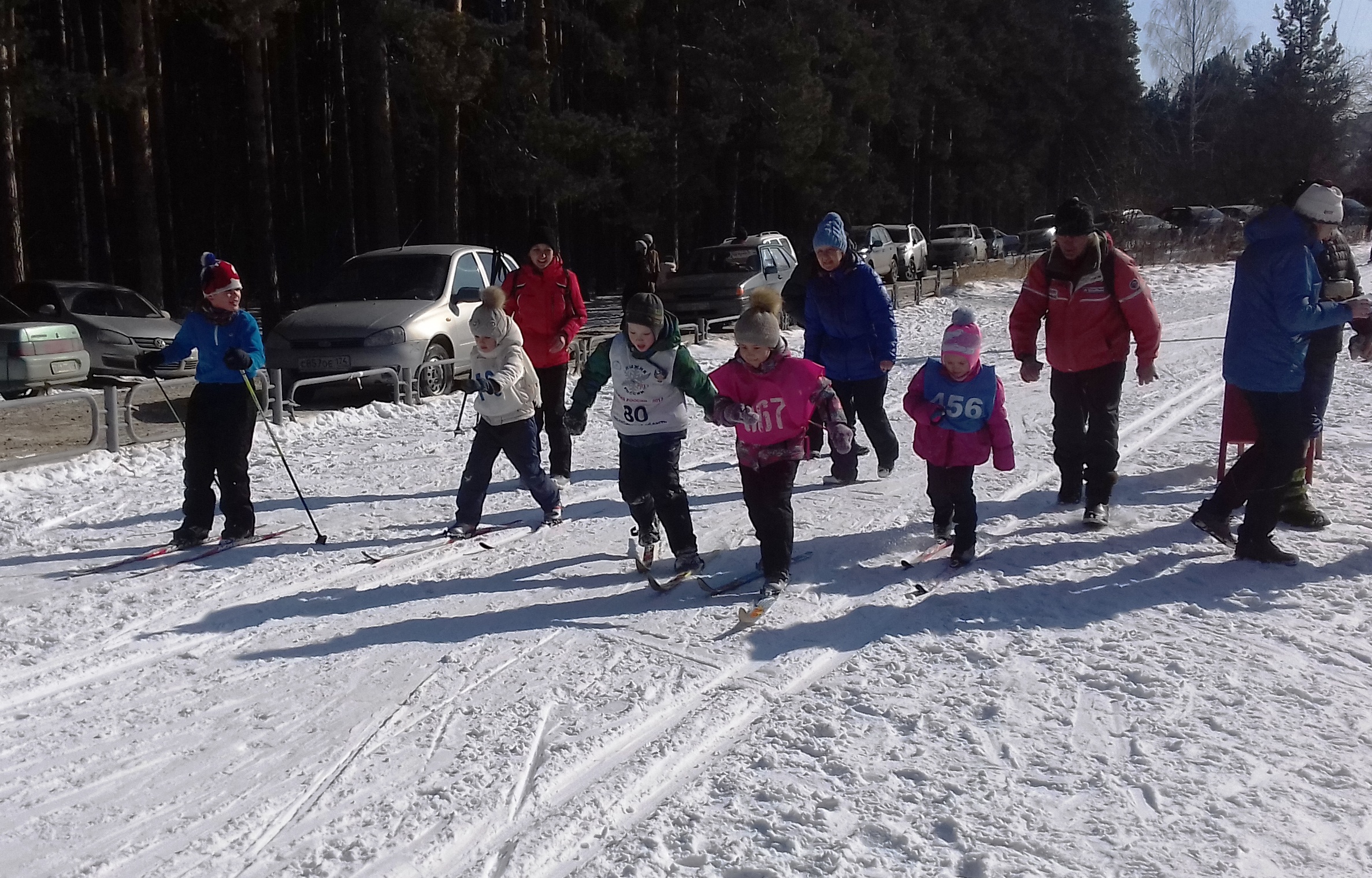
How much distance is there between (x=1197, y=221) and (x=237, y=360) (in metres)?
34.9

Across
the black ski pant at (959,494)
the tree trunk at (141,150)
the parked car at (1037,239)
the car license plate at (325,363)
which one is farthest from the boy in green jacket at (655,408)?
the parked car at (1037,239)

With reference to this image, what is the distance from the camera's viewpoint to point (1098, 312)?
20.6 feet

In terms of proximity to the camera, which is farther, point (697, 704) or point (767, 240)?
point (767, 240)

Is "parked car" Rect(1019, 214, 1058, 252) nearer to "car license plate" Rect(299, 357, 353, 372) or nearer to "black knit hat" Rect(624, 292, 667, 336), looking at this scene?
"car license plate" Rect(299, 357, 353, 372)

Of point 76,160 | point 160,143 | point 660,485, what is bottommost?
point 660,485

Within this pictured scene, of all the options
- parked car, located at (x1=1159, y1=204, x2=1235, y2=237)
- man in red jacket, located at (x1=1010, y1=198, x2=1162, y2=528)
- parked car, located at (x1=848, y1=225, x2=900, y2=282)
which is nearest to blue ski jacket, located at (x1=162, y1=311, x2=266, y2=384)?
man in red jacket, located at (x1=1010, y1=198, x2=1162, y2=528)

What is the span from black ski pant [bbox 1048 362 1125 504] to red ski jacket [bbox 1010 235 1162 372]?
8 cm

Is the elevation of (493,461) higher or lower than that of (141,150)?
lower

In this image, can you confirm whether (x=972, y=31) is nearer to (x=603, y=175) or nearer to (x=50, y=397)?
(x=603, y=175)

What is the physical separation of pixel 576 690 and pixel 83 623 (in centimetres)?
255

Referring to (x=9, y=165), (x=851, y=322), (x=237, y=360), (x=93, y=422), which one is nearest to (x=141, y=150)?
(x=9, y=165)

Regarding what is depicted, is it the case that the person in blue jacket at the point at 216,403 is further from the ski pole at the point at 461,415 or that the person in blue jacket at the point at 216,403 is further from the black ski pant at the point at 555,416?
the black ski pant at the point at 555,416

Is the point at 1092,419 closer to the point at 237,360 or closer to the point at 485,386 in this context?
the point at 485,386

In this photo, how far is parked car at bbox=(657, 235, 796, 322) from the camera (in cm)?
1892
